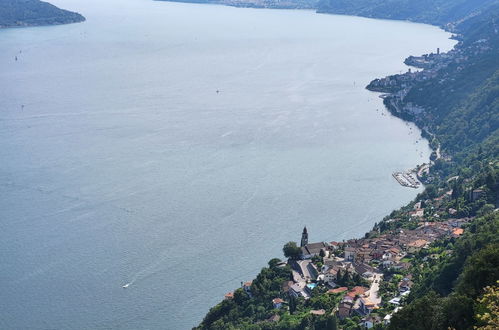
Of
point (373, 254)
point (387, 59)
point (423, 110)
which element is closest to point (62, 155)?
point (373, 254)

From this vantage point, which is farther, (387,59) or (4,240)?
(387,59)

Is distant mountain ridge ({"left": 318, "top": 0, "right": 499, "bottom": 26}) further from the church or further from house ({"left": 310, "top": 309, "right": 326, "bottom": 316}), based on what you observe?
house ({"left": 310, "top": 309, "right": 326, "bottom": 316})

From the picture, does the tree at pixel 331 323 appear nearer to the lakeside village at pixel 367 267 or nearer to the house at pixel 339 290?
the lakeside village at pixel 367 267

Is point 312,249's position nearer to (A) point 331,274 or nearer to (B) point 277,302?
(A) point 331,274

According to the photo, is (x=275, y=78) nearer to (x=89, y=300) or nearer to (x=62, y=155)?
(x=62, y=155)

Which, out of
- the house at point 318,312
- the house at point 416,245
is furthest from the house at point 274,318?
the house at point 416,245

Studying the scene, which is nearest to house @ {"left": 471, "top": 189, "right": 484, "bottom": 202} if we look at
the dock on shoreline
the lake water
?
the lake water
